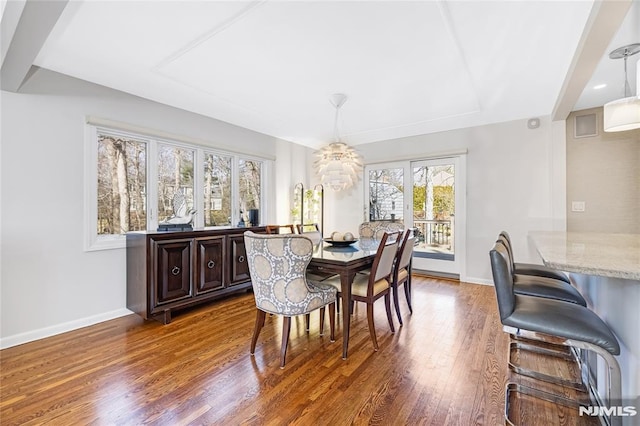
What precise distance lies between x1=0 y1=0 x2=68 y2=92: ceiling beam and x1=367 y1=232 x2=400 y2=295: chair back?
8.33 ft

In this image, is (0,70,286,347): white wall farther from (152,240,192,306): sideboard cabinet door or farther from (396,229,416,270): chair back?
(396,229,416,270): chair back

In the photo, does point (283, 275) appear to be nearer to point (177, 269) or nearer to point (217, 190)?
point (177, 269)

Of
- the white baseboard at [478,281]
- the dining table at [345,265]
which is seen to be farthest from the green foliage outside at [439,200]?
the dining table at [345,265]

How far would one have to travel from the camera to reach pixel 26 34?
1861 mm

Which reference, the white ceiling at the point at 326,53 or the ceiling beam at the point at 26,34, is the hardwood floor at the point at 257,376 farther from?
the white ceiling at the point at 326,53

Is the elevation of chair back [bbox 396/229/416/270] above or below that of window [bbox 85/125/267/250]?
below

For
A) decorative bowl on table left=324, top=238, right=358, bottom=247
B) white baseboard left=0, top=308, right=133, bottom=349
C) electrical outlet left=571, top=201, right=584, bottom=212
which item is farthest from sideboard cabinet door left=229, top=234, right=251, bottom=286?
electrical outlet left=571, top=201, right=584, bottom=212

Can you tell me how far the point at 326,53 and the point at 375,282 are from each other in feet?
6.67

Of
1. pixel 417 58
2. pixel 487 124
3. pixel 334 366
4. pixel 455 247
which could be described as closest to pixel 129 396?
pixel 334 366

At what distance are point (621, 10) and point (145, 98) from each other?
13.8 feet

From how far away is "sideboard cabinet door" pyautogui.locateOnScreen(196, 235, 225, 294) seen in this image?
3.27 meters

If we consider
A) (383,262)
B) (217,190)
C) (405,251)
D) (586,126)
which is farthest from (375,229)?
(586,126)

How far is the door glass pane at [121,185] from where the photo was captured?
3.11 metres

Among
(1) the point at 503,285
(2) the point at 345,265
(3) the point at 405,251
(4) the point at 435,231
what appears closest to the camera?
(1) the point at 503,285
